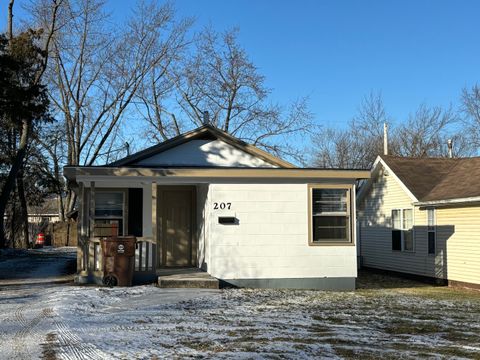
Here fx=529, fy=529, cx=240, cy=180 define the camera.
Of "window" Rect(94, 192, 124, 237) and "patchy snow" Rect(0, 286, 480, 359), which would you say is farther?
"window" Rect(94, 192, 124, 237)

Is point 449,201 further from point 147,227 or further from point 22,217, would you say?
point 22,217

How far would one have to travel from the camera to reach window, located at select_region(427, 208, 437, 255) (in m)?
16.7

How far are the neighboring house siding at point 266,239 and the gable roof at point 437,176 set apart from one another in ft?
16.2

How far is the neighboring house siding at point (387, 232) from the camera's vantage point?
674 inches

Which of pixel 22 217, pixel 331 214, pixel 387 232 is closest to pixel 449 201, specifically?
pixel 387 232

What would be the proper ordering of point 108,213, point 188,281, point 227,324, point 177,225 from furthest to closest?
point 177,225 → point 108,213 → point 188,281 → point 227,324

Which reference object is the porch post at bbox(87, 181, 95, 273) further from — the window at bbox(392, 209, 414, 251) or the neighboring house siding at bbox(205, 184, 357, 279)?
the window at bbox(392, 209, 414, 251)

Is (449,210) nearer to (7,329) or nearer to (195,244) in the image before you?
(195,244)

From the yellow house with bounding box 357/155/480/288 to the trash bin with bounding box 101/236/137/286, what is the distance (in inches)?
367

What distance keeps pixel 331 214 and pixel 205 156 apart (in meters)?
3.99

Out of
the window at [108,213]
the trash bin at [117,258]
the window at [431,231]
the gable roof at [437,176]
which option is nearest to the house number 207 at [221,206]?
the trash bin at [117,258]

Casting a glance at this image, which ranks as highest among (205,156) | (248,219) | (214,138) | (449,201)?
(214,138)

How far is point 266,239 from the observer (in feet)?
42.3

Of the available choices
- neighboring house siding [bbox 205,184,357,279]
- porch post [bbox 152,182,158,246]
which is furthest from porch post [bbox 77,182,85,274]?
neighboring house siding [bbox 205,184,357,279]
